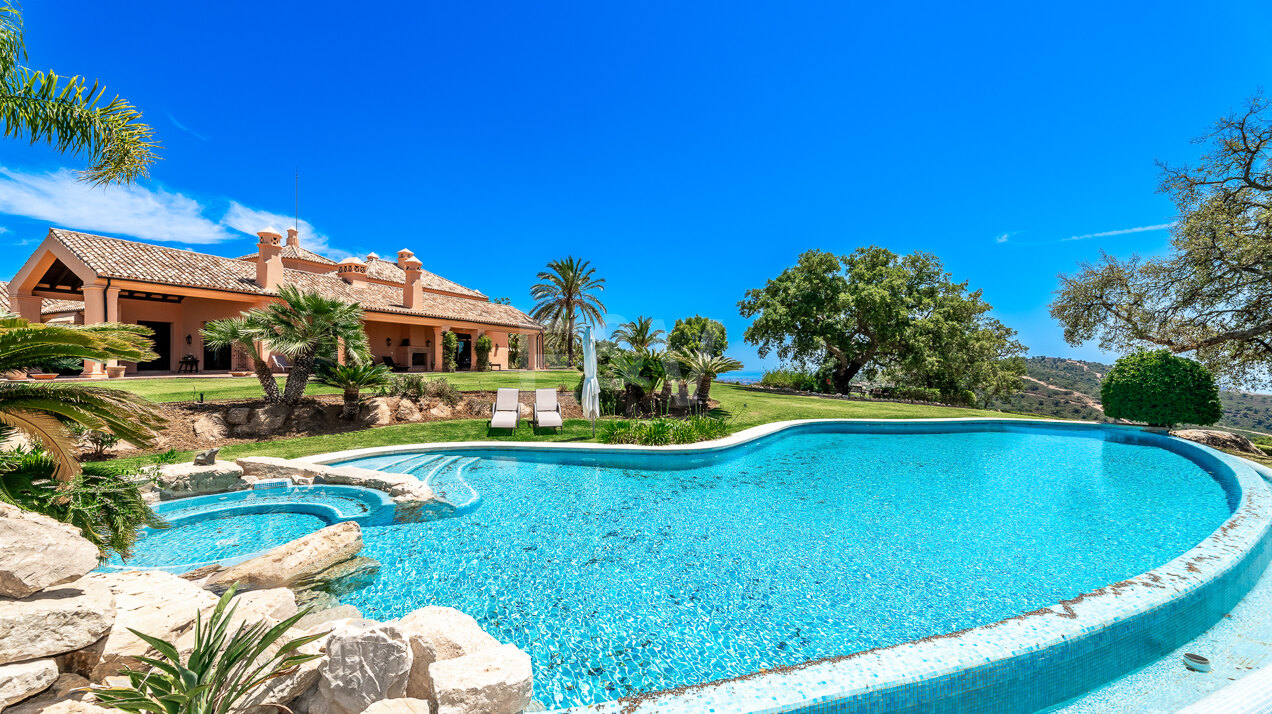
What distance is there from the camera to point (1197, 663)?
112 inches

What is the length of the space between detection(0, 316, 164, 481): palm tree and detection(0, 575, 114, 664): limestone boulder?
1774mm

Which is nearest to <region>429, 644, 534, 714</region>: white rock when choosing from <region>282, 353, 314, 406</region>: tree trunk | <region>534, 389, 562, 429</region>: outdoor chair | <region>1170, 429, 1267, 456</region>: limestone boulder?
<region>534, 389, 562, 429</region>: outdoor chair

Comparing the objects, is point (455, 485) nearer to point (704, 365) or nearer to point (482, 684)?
point (482, 684)

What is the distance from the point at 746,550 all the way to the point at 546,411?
8.06 meters

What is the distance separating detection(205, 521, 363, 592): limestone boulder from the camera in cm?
411

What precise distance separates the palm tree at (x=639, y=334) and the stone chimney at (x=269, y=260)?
49.3 feet

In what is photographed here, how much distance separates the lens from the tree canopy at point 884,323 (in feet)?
71.0

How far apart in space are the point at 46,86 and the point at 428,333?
20645 millimetres

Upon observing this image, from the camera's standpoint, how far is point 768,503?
6652 millimetres

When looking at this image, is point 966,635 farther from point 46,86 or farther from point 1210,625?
point 46,86

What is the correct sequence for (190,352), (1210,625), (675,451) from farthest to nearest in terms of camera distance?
(190,352)
(675,451)
(1210,625)

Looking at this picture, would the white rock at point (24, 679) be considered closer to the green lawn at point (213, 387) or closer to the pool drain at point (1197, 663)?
the pool drain at point (1197, 663)

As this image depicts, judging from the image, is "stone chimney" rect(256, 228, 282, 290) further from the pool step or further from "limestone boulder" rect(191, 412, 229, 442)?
the pool step

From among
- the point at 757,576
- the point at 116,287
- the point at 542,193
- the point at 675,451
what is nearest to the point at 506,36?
the point at 675,451
